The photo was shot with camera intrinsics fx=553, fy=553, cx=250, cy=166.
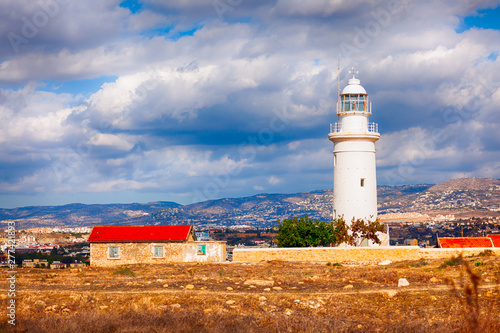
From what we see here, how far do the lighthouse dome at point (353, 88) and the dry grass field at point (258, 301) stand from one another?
41.5ft

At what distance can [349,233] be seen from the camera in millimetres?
32344

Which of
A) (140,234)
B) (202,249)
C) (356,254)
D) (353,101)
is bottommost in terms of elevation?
(356,254)

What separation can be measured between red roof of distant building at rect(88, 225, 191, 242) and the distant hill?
78.3m

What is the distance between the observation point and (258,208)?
15250 centimetres

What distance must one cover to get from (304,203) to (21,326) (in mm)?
131064

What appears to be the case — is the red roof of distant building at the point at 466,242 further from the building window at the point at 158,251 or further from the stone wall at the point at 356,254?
the building window at the point at 158,251

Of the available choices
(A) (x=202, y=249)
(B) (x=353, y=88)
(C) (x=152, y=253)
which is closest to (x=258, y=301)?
(A) (x=202, y=249)

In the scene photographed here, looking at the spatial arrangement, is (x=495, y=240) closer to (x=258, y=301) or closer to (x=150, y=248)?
(x=150, y=248)

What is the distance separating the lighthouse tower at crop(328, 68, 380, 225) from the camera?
32562 mm

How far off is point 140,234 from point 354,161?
1320 centimetres

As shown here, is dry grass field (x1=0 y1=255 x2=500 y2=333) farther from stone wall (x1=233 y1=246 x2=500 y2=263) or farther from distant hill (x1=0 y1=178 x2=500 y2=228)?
distant hill (x1=0 y1=178 x2=500 y2=228)

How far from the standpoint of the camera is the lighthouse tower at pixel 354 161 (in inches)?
1282


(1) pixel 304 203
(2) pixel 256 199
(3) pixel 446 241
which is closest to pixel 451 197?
(1) pixel 304 203

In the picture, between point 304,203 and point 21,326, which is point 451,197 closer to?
point 304,203
